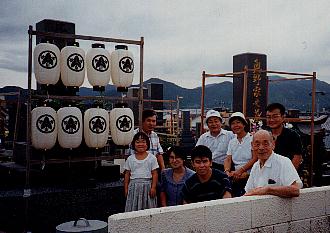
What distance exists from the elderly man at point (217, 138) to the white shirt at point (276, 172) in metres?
1.56

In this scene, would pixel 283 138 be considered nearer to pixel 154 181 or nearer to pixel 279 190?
pixel 279 190

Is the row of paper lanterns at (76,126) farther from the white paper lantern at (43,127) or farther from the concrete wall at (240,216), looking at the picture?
the concrete wall at (240,216)

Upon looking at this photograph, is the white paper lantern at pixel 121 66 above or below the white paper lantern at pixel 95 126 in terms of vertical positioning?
above

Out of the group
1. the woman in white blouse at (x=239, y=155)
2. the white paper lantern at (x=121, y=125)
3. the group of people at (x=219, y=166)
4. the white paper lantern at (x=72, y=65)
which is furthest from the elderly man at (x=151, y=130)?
the white paper lantern at (x=72, y=65)

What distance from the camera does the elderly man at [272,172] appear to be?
404cm

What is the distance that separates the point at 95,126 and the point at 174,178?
2282 millimetres

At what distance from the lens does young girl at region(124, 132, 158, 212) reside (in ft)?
17.5

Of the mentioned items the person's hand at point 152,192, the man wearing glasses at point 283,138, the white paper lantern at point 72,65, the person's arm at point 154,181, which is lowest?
the person's hand at point 152,192

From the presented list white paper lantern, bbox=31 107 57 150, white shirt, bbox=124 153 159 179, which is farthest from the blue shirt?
white paper lantern, bbox=31 107 57 150

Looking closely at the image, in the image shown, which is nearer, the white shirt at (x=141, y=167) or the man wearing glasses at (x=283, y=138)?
the man wearing glasses at (x=283, y=138)

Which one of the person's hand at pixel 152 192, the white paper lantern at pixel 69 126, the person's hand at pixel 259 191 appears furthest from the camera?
the white paper lantern at pixel 69 126

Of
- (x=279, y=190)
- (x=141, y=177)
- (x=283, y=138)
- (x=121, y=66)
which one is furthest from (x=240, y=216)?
(x=121, y=66)

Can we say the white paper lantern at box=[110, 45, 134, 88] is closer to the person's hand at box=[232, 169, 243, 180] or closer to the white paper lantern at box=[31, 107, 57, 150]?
the white paper lantern at box=[31, 107, 57, 150]

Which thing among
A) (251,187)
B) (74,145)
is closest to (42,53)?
(74,145)
